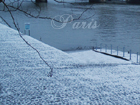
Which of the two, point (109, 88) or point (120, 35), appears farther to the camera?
point (120, 35)

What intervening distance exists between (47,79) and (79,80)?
822 millimetres

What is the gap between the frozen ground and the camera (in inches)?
212

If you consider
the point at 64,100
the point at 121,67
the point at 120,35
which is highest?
the point at 64,100

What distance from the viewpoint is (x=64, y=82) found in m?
6.83

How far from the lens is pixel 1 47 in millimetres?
12266

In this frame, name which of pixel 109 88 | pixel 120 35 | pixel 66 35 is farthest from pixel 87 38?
pixel 109 88

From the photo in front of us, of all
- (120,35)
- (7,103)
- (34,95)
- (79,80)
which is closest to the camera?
(7,103)

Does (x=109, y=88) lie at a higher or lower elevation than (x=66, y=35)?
higher

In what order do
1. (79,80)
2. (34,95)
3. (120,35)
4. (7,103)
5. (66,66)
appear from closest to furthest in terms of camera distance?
1. (7,103)
2. (34,95)
3. (79,80)
4. (66,66)
5. (120,35)

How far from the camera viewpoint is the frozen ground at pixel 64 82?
212 inches

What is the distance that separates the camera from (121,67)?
9609 millimetres

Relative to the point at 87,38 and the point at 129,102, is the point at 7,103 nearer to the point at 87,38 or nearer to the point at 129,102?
the point at 129,102

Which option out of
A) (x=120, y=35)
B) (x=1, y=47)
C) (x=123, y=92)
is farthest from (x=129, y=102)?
(x=120, y=35)

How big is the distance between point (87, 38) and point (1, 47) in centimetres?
3136
